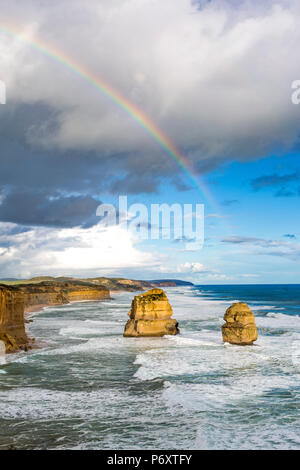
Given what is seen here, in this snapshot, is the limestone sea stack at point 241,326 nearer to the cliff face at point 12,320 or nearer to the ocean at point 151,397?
the ocean at point 151,397

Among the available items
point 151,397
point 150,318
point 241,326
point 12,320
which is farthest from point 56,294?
point 151,397

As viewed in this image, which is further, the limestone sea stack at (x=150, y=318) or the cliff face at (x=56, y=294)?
the cliff face at (x=56, y=294)

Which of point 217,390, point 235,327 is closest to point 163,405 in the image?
point 217,390

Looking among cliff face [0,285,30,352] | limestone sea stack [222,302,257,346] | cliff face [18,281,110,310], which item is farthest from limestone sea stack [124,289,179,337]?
cliff face [18,281,110,310]

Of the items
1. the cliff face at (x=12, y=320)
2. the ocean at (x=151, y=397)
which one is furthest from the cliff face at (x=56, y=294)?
the ocean at (x=151, y=397)

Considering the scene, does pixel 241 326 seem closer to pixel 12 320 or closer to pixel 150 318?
pixel 150 318
